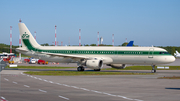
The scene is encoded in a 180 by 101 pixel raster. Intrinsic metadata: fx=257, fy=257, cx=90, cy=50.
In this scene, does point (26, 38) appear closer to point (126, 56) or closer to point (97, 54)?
point (97, 54)

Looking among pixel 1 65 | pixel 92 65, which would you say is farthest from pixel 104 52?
pixel 1 65

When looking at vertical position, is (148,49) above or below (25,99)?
above

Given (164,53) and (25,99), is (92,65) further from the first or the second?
(25,99)

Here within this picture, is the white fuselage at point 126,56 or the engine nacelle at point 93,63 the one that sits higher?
the white fuselage at point 126,56

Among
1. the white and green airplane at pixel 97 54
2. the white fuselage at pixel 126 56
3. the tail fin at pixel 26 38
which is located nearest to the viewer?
the white fuselage at pixel 126 56

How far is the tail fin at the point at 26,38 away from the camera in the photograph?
52.0 meters

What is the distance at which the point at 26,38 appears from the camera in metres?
52.2

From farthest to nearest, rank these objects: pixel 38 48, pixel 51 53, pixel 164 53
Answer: pixel 38 48 → pixel 51 53 → pixel 164 53

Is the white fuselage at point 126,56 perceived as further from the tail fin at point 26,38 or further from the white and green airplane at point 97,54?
the tail fin at point 26,38

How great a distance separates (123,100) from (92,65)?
95.2 feet

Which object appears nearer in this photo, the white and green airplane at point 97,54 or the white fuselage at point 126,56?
the white fuselage at point 126,56

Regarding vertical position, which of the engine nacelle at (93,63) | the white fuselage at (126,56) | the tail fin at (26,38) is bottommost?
the engine nacelle at (93,63)

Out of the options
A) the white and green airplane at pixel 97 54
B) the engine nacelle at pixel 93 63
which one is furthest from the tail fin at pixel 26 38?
the engine nacelle at pixel 93 63

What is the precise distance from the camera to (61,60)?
165ft
